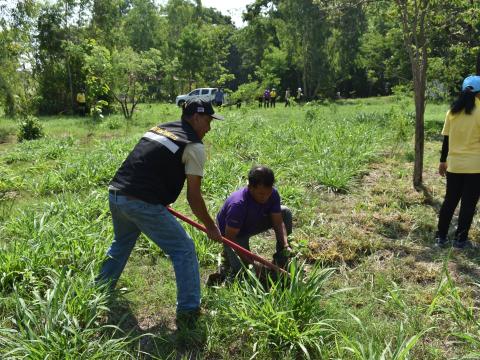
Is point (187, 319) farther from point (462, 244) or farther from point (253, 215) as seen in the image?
point (462, 244)

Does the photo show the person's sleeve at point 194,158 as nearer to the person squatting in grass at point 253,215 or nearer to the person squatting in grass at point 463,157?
the person squatting in grass at point 253,215

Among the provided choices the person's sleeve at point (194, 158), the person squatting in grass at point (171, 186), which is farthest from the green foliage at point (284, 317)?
the person's sleeve at point (194, 158)

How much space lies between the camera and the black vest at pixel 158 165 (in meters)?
2.69

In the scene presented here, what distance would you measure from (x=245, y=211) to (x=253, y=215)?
4.1 inches

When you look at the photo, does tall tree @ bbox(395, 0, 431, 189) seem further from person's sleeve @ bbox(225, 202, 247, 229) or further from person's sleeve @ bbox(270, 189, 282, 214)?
person's sleeve @ bbox(225, 202, 247, 229)

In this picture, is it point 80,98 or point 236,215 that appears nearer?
point 236,215

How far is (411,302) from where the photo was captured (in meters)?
3.18

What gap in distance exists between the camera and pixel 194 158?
8.63 feet

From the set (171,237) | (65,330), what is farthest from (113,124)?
(65,330)

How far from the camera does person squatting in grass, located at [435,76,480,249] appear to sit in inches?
153

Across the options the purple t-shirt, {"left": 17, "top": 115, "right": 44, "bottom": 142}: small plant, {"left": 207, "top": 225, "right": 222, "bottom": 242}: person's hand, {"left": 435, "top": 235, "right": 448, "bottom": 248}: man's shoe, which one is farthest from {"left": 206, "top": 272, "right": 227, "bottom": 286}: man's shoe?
{"left": 17, "top": 115, "right": 44, "bottom": 142}: small plant

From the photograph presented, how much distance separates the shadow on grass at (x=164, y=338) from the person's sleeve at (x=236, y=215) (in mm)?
716

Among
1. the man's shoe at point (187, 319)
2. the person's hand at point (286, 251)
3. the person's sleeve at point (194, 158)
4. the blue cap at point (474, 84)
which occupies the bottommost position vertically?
the man's shoe at point (187, 319)

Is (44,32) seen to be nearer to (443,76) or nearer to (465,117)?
(443,76)
